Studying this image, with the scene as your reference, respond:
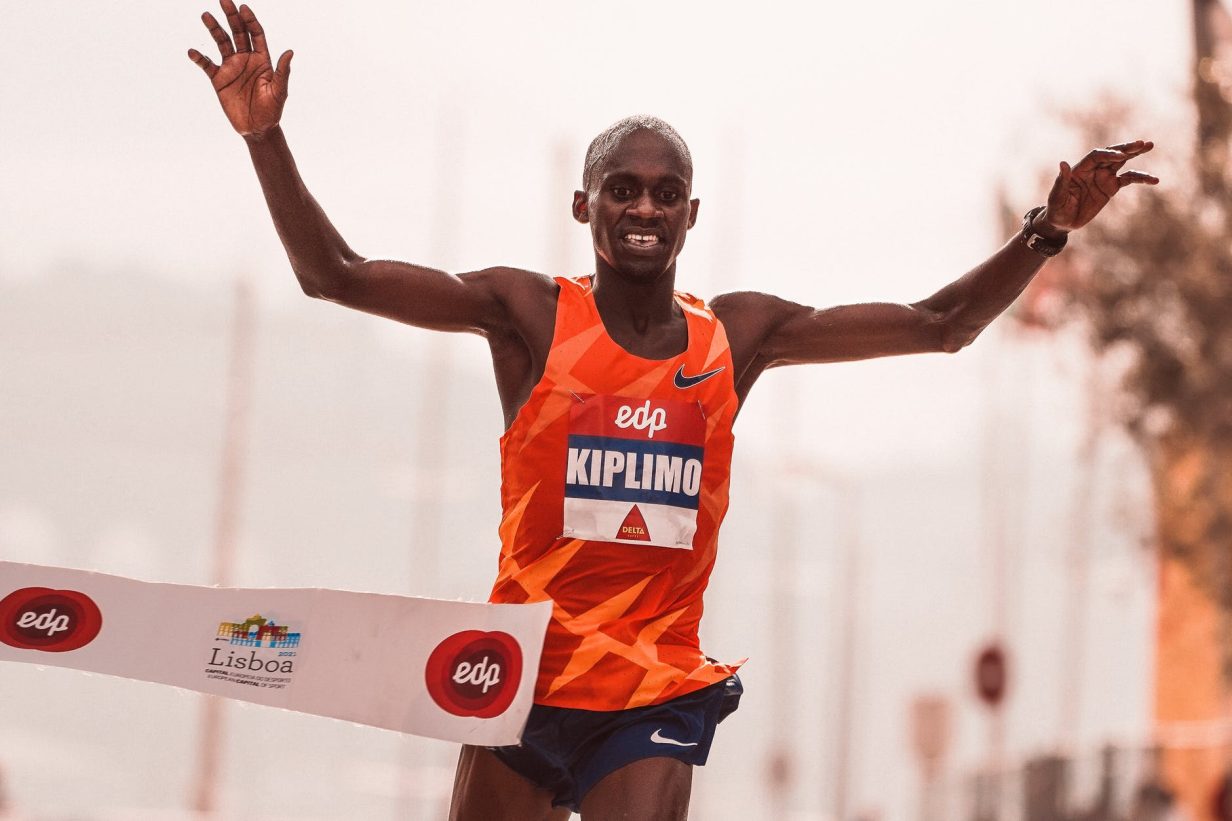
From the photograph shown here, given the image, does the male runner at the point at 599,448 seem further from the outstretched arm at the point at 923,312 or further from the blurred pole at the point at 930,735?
the blurred pole at the point at 930,735

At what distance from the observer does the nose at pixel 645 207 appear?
14.1 feet

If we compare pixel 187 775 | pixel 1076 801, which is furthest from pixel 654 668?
pixel 187 775

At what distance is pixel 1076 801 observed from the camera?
16406mm

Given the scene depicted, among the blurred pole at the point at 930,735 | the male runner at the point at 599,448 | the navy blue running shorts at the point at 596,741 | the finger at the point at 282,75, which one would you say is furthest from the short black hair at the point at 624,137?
the blurred pole at the point at 930,735

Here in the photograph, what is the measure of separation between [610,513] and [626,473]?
10 cm

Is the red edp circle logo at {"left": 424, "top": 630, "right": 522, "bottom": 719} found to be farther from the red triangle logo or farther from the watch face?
the watch face

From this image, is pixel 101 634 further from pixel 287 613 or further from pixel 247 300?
pixel 247 300

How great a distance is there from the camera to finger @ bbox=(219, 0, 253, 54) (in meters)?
4.09

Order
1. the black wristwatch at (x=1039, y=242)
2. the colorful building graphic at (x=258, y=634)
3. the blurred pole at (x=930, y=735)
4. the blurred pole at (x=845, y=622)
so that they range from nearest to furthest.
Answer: the colorful building graphic at (x=258, y=634)
the black wristwatch at (x=1039, y=242)
the blurred pole at (x=930, y=735)
the blurred pole at (x=845, y=622)

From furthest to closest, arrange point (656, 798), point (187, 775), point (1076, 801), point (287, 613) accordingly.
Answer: point (187, 775) → point (1076, 801) → point (287, 613) → point (656, 798)

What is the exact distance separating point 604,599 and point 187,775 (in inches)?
1190

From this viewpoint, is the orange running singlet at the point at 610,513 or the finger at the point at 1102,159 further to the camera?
the finger at the point at 1102,159

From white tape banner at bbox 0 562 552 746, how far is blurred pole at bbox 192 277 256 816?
2338cm

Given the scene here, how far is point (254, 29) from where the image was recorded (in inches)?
161
